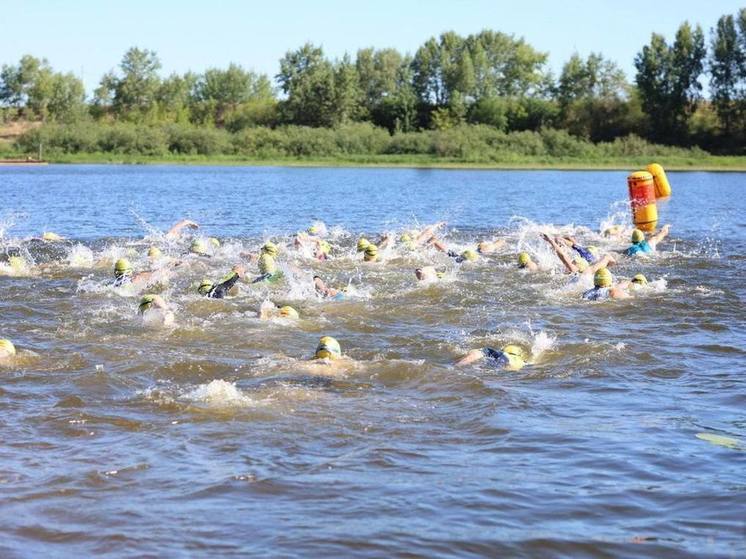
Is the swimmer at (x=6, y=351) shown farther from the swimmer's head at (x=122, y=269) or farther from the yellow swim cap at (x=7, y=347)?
the swimmer's head at (x=122, y=269)

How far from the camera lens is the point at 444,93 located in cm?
9875

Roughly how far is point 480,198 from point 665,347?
2913cm

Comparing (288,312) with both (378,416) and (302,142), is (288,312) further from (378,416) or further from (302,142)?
(302,142)

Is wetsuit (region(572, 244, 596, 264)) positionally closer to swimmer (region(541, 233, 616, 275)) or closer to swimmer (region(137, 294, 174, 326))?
swimmer (region(541, 233, 616, 275))

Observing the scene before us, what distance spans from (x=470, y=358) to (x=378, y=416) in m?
2.40

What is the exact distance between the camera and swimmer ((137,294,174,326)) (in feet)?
46.7

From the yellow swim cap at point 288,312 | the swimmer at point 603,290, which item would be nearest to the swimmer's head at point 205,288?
the yellow swim cap at point 288,312

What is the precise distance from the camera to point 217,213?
33906 mm

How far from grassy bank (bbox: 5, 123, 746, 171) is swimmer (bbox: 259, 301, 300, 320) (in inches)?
2154

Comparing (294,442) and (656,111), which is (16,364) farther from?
(656,111)

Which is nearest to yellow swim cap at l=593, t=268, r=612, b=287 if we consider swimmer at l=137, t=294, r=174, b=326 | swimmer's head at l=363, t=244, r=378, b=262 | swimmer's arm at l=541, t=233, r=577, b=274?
swimmer's arm at l=541, t=233, r=577, b=274

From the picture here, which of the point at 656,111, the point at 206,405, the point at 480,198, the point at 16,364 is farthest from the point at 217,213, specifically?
the point at 656,111

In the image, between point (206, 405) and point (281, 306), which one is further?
point (281, 306)

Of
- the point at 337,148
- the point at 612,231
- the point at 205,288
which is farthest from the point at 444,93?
the point at 205,288
